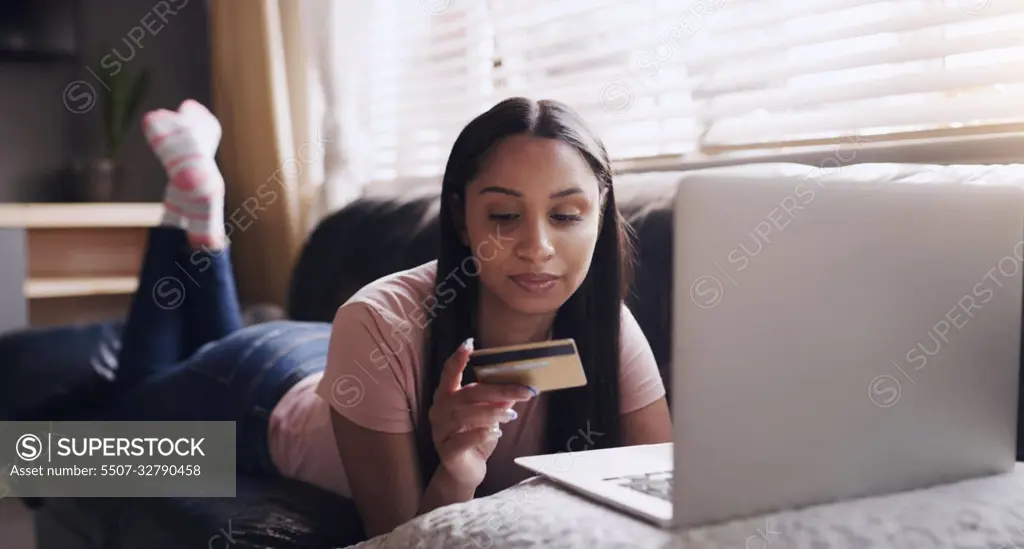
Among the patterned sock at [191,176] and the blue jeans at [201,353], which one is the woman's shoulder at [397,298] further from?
the patterned sock at [191,176]

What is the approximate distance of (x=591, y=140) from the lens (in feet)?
2.74

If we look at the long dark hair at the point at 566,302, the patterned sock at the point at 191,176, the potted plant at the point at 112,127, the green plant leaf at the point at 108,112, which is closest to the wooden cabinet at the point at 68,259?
the potted plant at the point at 112,127

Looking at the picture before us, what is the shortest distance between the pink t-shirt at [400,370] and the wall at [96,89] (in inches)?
66.4

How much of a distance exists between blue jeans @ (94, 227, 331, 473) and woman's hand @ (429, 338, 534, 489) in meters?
0.45

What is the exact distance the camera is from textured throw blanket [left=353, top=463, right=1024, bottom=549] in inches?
19.2

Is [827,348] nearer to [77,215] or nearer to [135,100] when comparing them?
[77,215]

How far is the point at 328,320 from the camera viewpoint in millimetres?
1534

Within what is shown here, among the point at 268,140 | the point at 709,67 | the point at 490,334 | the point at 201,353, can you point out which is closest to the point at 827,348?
the point at 490,334

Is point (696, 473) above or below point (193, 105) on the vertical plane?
below

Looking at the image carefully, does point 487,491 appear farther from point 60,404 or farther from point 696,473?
point 60,404

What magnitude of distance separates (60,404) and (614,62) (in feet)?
3.41

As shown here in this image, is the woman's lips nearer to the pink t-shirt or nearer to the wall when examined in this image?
the pink t-shirt

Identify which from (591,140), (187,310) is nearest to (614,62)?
(591,140)

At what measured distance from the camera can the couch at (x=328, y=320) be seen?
33.9 inches
